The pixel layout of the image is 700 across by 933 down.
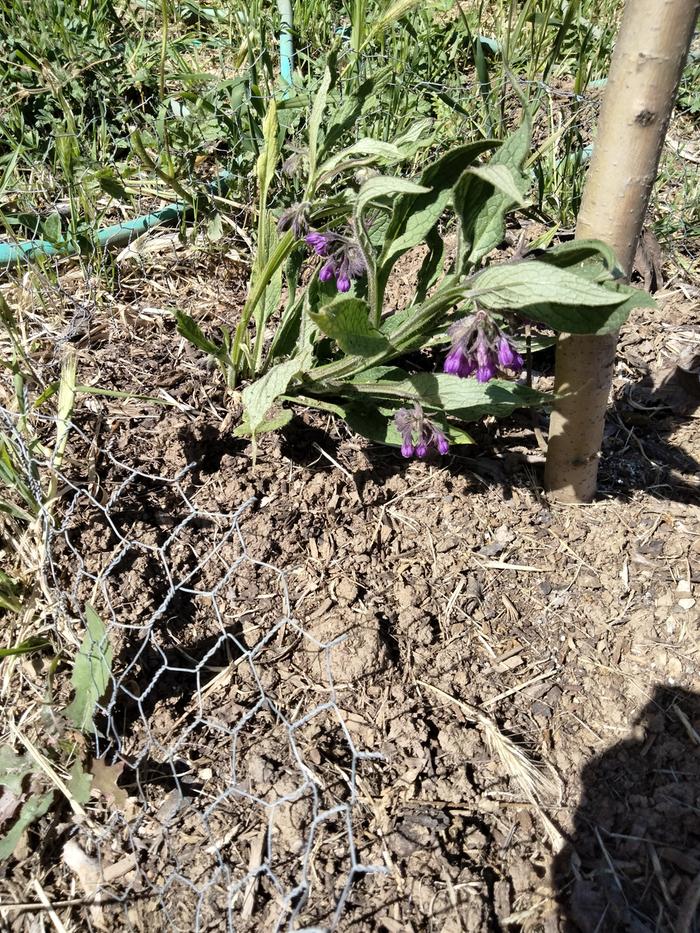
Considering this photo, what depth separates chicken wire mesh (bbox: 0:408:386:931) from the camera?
1.55m

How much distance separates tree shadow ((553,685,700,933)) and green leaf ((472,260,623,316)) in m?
0.96

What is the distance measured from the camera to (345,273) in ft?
6.00

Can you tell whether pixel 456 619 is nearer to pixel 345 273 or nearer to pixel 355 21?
pixel 345 273

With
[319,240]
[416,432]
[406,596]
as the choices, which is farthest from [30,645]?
[319,240]

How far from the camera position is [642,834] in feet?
5.34

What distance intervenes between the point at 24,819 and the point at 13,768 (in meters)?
0.12

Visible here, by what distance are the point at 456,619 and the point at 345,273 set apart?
2.79 feet

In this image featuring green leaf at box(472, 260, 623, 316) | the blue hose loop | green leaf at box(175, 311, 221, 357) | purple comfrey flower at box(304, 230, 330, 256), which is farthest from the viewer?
the blue hose loop

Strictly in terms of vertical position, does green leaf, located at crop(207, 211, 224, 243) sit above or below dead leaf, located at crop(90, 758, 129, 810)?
above

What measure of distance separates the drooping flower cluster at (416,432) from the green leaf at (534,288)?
0.35 meters

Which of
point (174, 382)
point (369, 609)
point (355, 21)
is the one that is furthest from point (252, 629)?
point (355, 21)

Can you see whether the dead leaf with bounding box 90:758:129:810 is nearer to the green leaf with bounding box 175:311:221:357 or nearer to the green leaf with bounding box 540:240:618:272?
the green leaf with bounding box 175:311:221:357

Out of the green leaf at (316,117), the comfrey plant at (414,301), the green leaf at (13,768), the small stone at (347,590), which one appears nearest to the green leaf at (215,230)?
the comfrey plant at (414,301)

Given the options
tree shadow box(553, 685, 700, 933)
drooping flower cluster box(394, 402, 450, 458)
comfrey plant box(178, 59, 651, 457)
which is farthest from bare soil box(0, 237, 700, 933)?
drooping flower cluster box(394, 402, 450, 458)
